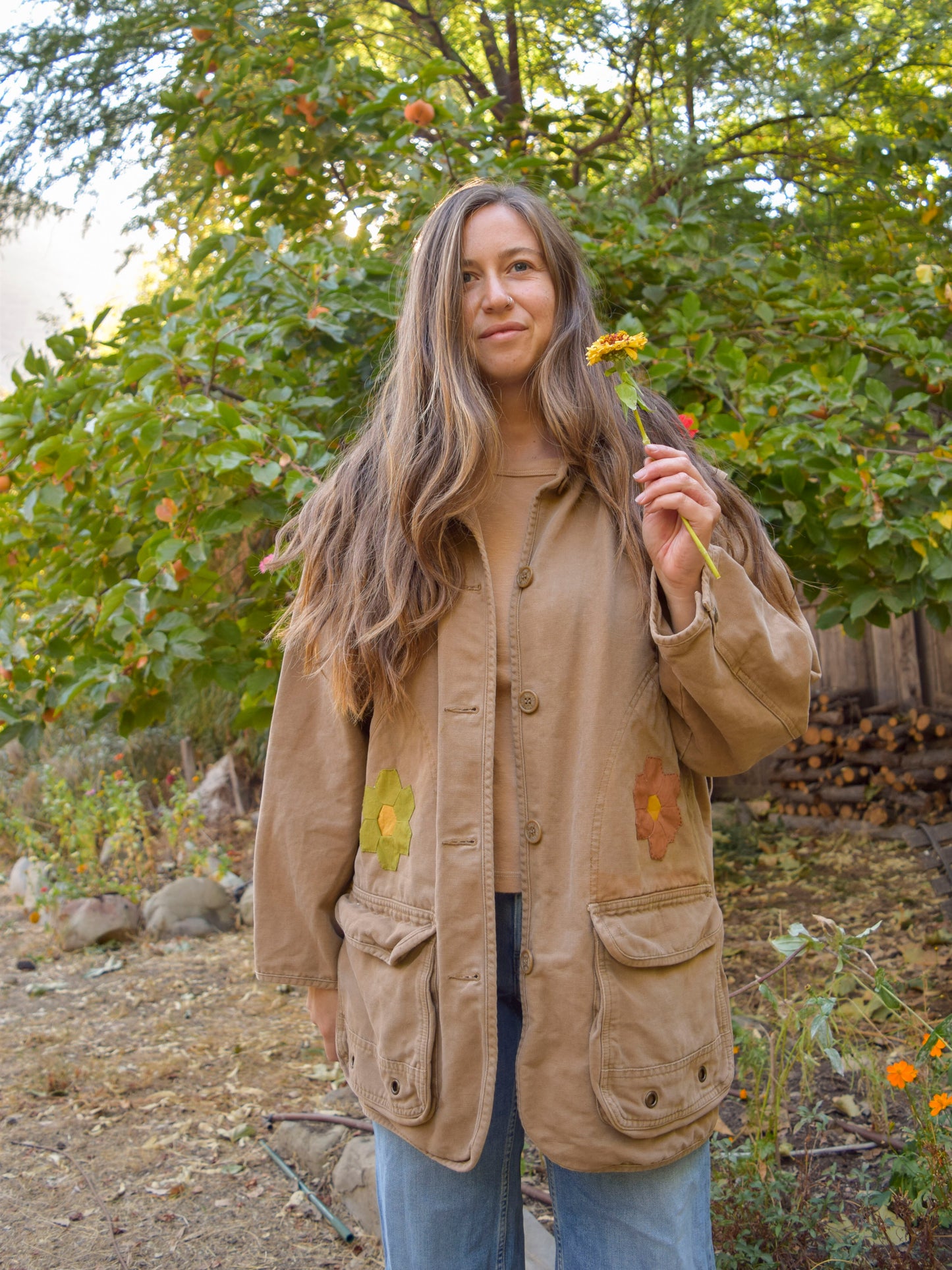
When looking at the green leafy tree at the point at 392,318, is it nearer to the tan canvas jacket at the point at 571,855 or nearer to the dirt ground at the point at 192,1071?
the tan canvas jacket at the point at 571,855

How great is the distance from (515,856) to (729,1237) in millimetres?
1130

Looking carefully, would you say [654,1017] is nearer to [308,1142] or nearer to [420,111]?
[308,1142]

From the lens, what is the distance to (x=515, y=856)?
4.17 ft

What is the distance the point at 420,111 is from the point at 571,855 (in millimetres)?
2294

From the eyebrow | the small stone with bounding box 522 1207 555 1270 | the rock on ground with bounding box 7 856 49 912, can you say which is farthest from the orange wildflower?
the rock on ground with bounding box 7 856 49 912

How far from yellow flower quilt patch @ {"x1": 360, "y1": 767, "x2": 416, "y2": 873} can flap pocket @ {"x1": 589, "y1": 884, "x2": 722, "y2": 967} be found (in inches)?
11.1

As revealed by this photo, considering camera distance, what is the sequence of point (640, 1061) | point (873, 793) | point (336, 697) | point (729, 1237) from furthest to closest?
point (873, 793)
point (729, 1237)
point (336, 697)
point (640, 1061)

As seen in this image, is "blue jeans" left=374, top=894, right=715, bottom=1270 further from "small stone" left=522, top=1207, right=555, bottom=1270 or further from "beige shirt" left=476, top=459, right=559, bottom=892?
"small stone" left=522, top=1207, right=555, bottom=1270

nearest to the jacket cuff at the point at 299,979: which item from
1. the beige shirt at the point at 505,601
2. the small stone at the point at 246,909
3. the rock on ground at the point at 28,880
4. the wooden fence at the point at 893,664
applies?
the beige shirt at the point at 505,601

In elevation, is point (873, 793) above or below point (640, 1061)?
below

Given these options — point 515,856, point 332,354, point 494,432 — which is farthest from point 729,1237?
point 332,354

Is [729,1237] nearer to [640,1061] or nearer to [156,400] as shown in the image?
[640,1061]

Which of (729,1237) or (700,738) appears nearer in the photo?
(700,738)

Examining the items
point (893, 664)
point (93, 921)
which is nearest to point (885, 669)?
point (893, 664)
